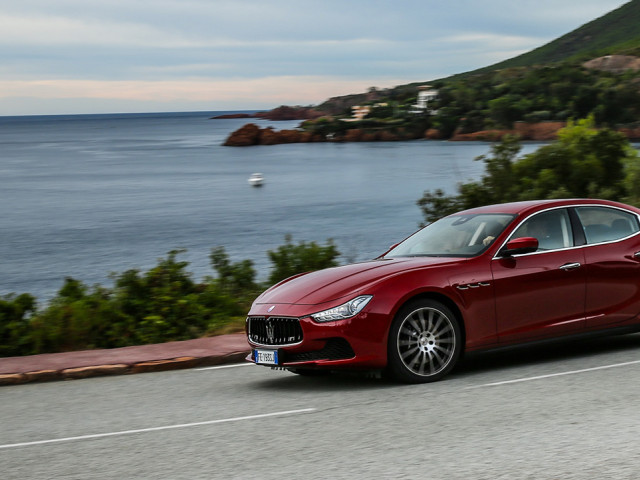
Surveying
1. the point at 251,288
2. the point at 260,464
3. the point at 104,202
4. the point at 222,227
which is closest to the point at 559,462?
the point at 260,464

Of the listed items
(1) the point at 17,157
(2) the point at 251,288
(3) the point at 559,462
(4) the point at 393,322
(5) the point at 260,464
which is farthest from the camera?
(1) the point at 17,157

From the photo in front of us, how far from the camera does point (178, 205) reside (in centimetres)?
6412

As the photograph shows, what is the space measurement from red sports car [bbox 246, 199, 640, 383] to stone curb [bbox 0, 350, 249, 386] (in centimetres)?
170

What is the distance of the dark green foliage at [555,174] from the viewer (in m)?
22.9

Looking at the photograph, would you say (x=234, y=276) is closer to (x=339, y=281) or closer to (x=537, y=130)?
(x=339, y=281)

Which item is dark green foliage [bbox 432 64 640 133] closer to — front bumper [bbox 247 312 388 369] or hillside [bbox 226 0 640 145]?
hillside [bbox 226 0 640 145]

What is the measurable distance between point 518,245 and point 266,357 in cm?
248

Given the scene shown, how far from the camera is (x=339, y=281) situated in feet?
26.4

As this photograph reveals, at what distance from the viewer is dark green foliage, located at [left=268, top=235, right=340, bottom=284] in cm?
1634

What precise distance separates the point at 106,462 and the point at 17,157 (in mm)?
136655

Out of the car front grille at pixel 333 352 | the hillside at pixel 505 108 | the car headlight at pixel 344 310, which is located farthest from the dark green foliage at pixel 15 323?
the hillside at pixel 505 108

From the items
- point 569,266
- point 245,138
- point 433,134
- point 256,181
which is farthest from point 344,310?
point 245,138

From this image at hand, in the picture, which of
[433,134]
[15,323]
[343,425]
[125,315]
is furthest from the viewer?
[433,134]

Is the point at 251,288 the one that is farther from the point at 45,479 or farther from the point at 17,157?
the point at 17,157
